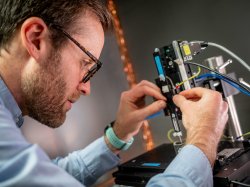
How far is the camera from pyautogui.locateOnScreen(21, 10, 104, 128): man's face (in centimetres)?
84

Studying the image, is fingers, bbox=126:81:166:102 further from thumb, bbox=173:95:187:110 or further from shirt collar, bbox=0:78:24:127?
shirt collar, bbox=0:78:24:127

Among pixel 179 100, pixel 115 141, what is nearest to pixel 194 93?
pixel 179 100

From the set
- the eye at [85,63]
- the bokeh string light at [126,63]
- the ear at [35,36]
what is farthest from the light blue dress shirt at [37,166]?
the bokeh string light at [126,63]

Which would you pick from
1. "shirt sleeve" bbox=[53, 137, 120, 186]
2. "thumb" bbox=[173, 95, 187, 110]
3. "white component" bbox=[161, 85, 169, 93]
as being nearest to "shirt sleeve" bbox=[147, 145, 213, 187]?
"thumb" bbox=[173, 95, 187, 110]

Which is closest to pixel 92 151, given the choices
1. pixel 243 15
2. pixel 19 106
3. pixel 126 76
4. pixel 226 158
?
pixel 19 106

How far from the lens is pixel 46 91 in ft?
2.85

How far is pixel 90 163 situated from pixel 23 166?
2.22 feet

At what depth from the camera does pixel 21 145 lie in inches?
24.8

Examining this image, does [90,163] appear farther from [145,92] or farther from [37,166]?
[37,166]

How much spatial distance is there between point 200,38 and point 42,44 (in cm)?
90

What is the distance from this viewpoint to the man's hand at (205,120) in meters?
0.81

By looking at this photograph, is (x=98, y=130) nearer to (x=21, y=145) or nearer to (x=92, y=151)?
(x=92, y=151)

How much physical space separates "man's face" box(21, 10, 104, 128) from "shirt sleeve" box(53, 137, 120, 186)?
35 cm

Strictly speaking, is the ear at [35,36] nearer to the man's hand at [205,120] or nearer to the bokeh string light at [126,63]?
the man's hand at [205,120]
